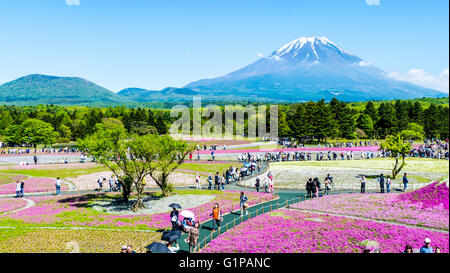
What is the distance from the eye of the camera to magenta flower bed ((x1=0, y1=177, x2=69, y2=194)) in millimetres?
33578

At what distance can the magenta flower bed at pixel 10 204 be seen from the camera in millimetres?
25188

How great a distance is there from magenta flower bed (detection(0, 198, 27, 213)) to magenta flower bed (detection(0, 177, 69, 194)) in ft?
14.9

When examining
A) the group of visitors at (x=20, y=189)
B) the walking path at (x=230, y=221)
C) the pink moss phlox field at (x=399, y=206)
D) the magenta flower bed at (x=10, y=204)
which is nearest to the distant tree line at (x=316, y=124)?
the group of visitors at (x=20, y=189)

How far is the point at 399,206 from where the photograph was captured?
73.4 feet

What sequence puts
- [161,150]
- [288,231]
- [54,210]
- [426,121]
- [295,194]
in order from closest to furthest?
[288,231], [54,210], [161,150], [295,194], [426,121]

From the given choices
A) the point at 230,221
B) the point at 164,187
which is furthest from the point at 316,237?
the point at 164,187

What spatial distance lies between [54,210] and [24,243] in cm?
790

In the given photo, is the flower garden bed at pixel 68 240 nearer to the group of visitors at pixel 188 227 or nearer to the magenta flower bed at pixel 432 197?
the group of visitors at pixel 188 227

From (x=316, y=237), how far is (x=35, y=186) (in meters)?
31.1

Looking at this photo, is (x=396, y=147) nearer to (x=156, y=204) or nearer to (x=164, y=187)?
(x=164, y=187)

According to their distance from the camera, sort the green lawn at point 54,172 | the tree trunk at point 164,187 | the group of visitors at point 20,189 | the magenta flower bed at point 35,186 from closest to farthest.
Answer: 1. the tree trunk at point 164,187
2. the group of visitors at point 20,189
3. the magenta flower bed at point 35,186
4. the green lawn at point 54,172
